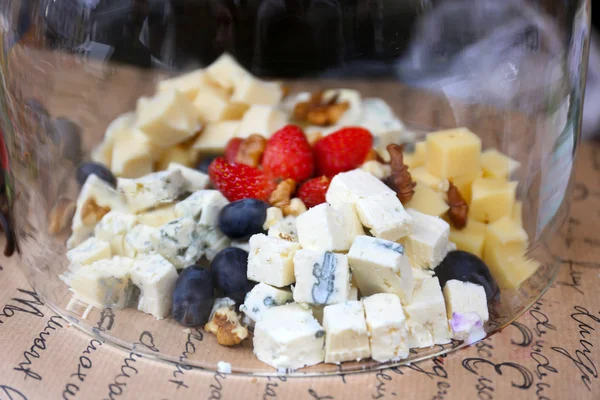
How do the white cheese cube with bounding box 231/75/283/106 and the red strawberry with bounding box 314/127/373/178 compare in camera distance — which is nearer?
the red strawberry with bounding box 314/127/373/178

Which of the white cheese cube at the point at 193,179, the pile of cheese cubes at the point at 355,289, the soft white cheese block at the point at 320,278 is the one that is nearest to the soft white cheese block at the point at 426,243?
the pile of cheese cubes at the point at 355,289

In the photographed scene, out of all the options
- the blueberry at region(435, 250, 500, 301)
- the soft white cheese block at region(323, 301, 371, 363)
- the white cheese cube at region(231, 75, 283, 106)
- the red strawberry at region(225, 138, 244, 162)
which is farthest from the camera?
the white cheese cube at region(231, 75, 283, 106)

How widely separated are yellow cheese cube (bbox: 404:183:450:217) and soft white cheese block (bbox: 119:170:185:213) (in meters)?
0.32

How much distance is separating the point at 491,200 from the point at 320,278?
1.06ft

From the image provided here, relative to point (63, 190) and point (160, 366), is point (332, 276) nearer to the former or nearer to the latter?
point (160, 366)

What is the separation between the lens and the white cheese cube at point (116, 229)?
2.75 ft

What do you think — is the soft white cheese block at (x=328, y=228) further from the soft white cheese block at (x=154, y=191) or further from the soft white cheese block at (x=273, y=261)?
the soft white cheese block at (x=154, y=191)

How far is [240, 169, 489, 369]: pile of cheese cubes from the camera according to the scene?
0.69 m

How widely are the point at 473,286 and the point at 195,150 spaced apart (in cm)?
54

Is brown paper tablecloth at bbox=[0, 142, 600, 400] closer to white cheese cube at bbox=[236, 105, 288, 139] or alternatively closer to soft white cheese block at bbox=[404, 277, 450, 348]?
soft white cheese block at bbox=[404, 277, 450, 348]

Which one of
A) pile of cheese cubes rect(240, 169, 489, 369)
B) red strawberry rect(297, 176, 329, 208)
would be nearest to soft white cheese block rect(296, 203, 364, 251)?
pile of cheese cubes rect(240, 169, 489, 369)

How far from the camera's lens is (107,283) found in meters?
0.79

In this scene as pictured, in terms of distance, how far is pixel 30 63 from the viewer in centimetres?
91

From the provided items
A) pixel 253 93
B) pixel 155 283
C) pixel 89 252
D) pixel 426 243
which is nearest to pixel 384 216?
pixel 426 243
